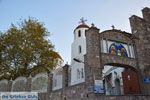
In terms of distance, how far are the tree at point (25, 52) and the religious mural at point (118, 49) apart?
857 centimetres

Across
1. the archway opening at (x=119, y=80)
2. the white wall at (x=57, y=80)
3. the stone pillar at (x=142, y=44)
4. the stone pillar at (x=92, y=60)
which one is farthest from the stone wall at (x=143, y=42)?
the white wall at (x=57, y=80)

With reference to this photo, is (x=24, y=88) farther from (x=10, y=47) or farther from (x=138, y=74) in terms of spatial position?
(x=138, y=74)

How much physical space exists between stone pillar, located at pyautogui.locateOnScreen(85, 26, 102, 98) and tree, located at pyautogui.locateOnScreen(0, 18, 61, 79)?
325 inches

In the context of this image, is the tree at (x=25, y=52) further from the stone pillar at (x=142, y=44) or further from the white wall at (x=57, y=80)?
the stone pillar at (x=142, y=44)

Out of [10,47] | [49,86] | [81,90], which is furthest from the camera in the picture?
[10,47]

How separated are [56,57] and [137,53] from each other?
10678 millimetres

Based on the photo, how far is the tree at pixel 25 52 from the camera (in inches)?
709

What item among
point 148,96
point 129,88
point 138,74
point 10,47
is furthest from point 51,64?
point 148,96

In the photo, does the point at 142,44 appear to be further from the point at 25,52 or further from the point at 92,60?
the point at 25,52

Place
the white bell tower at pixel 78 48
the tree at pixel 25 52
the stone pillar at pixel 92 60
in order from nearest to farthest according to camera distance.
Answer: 1. the stone pillar at pixel 92 60
2. the tree at pixel 25 52
3. the white bell tower at pixel 78 48

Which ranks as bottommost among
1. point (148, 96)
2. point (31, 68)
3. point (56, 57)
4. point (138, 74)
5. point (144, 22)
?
point (148, 96)

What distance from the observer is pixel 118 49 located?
1202 centimetres

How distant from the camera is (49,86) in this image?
13.4m

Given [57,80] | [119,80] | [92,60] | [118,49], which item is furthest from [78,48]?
[92,60]
